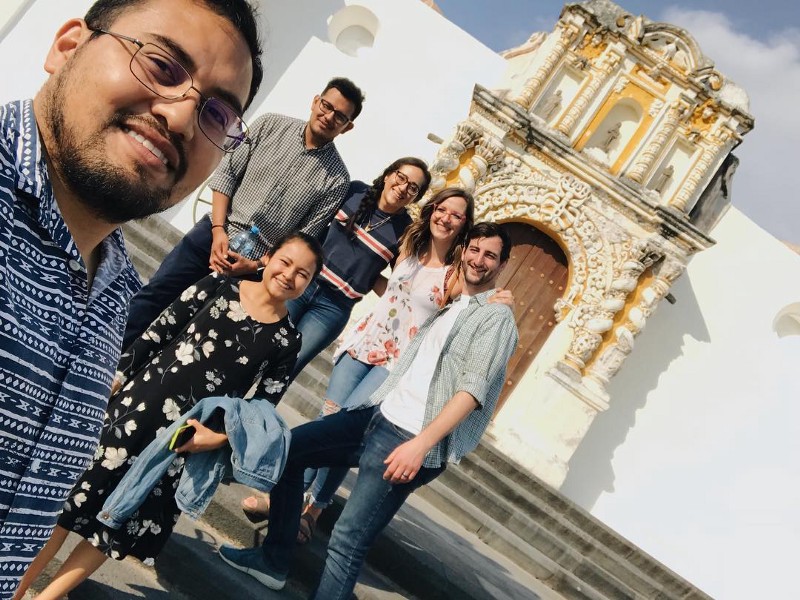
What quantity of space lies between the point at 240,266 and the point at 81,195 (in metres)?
1.62

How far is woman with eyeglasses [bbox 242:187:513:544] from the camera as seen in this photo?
8.77ft

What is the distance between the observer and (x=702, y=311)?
327 inches

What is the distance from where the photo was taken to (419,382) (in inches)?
87.8

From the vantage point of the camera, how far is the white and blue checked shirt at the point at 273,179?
2.73 m

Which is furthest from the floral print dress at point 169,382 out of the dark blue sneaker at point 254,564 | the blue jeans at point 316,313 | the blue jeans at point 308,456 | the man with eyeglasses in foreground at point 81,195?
the man with eyeglasses in foreground at point 81,195

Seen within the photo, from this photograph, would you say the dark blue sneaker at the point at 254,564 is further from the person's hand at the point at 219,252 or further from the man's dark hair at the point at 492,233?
the man's dark hair at the point at 492,233

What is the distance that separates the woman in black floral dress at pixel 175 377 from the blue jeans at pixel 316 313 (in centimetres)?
52

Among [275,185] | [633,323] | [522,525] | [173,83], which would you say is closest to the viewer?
[173,83]

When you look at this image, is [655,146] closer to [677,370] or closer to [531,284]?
[531,284]

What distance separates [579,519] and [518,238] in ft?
11.7

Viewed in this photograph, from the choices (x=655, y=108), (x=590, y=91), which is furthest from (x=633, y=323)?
(x=590, y=91)

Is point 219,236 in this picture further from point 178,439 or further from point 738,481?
point 738,481

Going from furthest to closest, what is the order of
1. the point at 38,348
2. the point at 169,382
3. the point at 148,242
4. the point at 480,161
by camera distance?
the point at 480,161 → the point at 148,242 → the point at 169,382 → the point at 38,348

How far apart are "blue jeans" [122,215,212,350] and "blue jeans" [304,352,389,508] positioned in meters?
0.77
